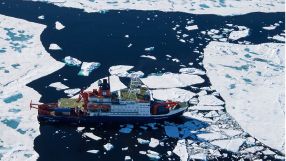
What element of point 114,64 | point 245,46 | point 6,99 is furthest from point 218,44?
point 6,99

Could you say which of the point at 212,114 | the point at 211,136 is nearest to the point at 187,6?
the point at 212,114

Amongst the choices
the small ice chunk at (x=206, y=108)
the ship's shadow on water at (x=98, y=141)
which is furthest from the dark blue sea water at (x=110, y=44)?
the small ice chunk at (x=206, y=108)

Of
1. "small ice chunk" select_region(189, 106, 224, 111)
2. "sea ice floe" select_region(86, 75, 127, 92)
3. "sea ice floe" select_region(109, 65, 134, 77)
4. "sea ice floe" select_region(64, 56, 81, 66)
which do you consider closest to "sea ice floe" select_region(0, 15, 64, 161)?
"sea ice floe" select_region(64, 56, 81, 66)

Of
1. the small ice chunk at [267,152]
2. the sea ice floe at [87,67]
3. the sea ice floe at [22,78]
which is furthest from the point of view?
the sea ice floe at [87,67]

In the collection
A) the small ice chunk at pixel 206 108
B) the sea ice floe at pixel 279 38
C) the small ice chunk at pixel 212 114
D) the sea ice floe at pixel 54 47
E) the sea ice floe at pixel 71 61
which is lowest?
the small ice chunk at pixel 212 114

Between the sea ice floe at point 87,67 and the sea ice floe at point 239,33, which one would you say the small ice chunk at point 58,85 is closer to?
the sea ice floe at point 87,67

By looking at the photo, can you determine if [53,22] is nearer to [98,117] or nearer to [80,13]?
[80,13]

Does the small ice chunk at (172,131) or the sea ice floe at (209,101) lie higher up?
the sea ice floe at (209,101)

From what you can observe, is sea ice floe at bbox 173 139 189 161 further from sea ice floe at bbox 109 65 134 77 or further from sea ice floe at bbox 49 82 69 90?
sea ice floe at bbox 49 82 69 90
